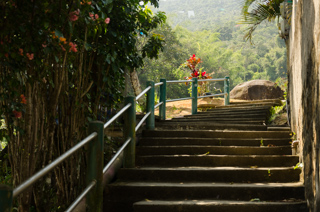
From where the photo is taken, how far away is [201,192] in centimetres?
466

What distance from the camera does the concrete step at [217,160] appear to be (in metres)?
5.48

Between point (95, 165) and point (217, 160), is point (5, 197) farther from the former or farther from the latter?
point (217, 160)

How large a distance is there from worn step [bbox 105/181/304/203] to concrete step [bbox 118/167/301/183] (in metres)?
0.40

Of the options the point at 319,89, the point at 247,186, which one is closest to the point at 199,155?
the point at 247,186

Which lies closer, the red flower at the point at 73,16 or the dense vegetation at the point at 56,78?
the dense vegetation at the point at 56,78

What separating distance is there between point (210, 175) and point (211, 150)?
32.3 inches

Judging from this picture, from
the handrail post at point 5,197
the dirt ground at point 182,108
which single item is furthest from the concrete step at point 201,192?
the dirt ground at point 182,108

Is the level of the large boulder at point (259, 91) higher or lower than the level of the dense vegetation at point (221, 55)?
lower

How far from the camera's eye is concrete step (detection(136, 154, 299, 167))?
5484 mm

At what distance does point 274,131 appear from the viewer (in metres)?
6.39

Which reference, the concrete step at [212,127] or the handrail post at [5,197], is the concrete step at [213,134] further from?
the handrail post at [5,197]

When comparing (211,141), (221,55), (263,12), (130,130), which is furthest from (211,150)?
(221,55)

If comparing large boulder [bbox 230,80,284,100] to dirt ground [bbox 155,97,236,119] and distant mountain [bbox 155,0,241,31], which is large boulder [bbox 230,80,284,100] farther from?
distant mountain [bbox 155,0,241,31]

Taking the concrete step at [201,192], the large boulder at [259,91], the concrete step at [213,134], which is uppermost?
the large boulder at [259,91]
